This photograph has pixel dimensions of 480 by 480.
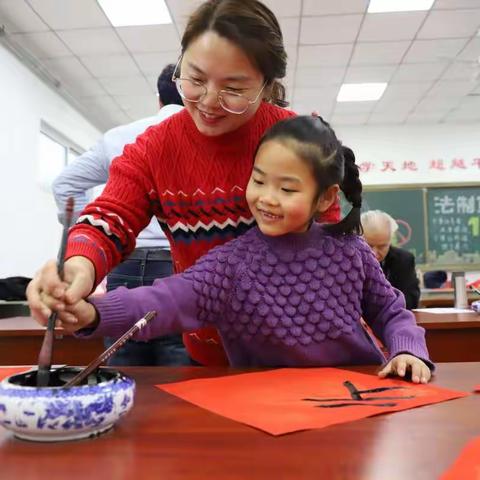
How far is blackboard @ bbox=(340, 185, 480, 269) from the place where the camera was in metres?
7.02

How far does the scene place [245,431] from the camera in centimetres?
61

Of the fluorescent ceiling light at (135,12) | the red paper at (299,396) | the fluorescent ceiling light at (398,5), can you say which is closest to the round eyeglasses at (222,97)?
the red paper at (299,396)

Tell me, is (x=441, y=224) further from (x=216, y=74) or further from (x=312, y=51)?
(x=216, y=74)

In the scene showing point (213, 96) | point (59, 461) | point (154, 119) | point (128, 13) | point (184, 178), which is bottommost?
point (59, 461)

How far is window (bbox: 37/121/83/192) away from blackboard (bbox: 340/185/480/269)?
3591mm

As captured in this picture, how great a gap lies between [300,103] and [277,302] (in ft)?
18.3

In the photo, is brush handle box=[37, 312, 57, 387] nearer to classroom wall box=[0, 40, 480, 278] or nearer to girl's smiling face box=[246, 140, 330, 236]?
girl's smiling face box=[246, 140, 330, 236]

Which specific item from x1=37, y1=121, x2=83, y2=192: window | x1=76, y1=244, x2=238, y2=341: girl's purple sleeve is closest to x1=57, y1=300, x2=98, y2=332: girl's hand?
x1=76, y1=244, x2=238, y2=341: girl's purple sleeve

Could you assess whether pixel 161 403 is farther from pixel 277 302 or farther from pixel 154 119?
pixel 154 119

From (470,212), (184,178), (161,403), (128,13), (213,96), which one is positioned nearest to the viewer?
(161,403)

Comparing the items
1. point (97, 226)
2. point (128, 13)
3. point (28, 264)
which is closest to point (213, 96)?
point (97, 226)

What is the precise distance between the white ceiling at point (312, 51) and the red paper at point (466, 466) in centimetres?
368

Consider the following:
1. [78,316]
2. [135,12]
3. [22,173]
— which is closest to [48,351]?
[78,316]

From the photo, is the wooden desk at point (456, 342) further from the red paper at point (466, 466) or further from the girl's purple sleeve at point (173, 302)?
the red paper at point (466, 466)
